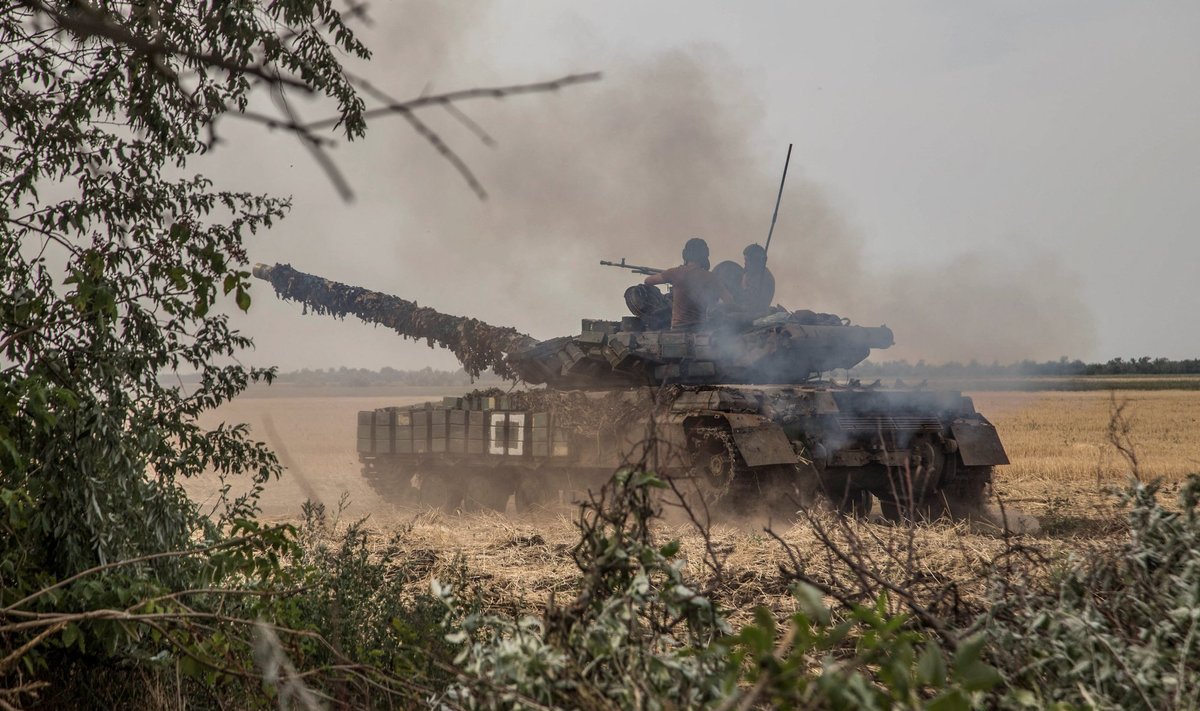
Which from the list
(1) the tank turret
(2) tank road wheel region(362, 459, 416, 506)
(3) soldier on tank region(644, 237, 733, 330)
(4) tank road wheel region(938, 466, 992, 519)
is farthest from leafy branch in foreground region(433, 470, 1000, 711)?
(2) tank road wheel region(362, 459, 416, 506)

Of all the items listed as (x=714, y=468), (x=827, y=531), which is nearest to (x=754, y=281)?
(x=714, y=468)

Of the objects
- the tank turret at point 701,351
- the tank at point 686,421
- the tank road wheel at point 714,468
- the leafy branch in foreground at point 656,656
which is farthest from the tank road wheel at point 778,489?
the leafy branch in foreground at point 656,656

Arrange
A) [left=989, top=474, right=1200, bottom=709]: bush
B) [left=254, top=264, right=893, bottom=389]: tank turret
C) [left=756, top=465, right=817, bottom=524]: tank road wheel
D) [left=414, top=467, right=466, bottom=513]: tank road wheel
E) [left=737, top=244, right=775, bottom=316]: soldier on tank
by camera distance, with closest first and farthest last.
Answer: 1. [left=989, top=474, right=1200, bottom=709]: bush
2. [left=756, top=465, right=817, bottom=524]: tank road wheel
3. [left=254, top=264, right=893, bottom=389]: tank turret
4. [left=737, top=244, right=775, bottom=316]: soldier on tank
5. [left=414, top=467, right=466, bottom=513]: tank road wheel

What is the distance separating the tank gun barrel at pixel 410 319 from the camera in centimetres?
1650

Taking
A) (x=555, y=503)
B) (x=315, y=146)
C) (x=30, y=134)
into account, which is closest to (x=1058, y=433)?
(x=555, y=503)

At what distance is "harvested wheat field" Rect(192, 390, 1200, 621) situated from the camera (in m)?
4.23

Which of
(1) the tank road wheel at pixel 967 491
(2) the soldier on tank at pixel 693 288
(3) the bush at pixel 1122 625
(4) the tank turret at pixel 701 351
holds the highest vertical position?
(2) the soldier on tank at pixel 693 288

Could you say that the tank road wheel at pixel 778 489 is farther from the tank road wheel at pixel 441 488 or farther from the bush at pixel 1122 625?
the bush at pixel 1122 625

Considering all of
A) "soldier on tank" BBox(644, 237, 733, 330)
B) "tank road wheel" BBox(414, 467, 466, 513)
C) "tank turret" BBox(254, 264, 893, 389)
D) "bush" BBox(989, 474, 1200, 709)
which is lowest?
"tank road wheel" BBox(414, 467, 466, 513)

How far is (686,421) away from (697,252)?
2.28 metres

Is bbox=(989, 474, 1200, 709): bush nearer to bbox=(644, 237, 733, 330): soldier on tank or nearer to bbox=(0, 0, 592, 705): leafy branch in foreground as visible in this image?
bbox=(0, 0, 592, 705): leafy branch in foreground

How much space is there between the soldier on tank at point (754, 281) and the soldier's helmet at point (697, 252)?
27.7 inches

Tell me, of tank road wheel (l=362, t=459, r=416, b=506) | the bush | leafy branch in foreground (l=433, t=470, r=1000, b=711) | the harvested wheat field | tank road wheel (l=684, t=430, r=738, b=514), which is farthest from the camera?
tank road wheel (l=362, t=459, r=416, b=506)

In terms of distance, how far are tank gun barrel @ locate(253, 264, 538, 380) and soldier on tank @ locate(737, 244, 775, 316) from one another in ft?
10.2
